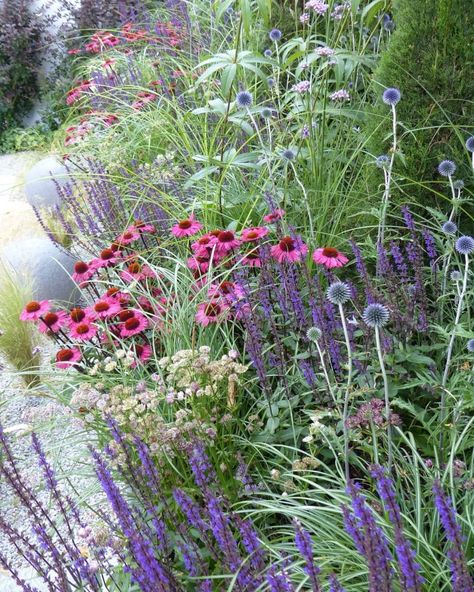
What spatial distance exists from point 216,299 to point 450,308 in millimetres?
997

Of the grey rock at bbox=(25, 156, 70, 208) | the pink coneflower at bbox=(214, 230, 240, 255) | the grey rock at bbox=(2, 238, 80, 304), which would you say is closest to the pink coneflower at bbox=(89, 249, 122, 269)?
the pink coneflower at bbox=(214, 230, 240, 255)

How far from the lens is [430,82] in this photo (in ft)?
9.84

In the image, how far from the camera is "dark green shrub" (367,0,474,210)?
2930 mm

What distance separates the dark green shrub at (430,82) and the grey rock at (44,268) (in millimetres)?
2172

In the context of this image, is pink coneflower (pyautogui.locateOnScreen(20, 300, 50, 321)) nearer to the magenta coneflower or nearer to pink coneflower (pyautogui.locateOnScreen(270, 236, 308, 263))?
the magenta coneflower

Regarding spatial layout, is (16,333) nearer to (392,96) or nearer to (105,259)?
(105,259)

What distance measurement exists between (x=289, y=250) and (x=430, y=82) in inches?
42.6

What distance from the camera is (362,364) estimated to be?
7.70 feet

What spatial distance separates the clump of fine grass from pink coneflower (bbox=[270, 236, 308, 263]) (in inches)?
66.7

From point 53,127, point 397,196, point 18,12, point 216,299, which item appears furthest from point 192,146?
point 18,12

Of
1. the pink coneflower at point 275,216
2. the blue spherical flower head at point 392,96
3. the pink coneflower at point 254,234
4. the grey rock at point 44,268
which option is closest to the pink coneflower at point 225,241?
the pink coneflower at point 254,234

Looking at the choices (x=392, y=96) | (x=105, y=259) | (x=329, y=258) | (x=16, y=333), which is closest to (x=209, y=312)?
(x=329, y=258)

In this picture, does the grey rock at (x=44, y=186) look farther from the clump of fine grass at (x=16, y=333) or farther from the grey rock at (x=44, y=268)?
the clump of fine grass at (x=16, y=333)

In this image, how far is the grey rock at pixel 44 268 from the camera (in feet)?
14.1
